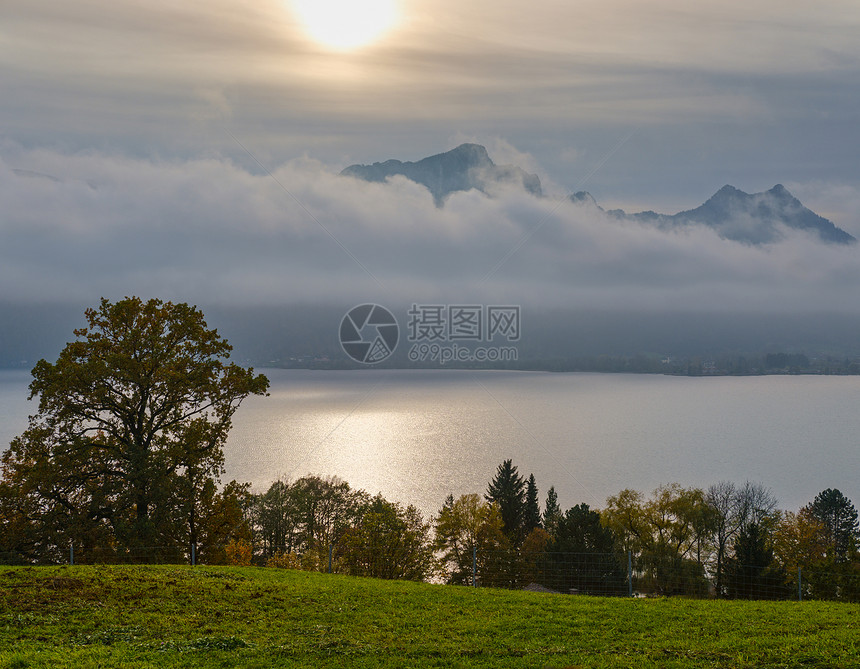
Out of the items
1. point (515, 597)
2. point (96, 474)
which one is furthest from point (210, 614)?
point (96, 474)

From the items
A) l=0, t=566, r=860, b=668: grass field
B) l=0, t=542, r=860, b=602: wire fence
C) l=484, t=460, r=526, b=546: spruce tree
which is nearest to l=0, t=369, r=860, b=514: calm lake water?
l=484, t=460, r=526, b=546: spruce tree

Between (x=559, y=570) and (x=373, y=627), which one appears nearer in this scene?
(x=373, y=627)

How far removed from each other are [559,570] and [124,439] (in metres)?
21.2

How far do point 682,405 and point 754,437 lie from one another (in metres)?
51.5

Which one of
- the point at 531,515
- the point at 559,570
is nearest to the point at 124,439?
the point at 559,570

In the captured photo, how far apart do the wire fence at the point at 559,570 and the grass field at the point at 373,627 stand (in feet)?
20.3

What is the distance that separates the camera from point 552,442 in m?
112

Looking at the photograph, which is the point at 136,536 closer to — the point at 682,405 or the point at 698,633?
the point at 698,633

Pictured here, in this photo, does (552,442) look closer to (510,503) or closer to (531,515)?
(531,515)

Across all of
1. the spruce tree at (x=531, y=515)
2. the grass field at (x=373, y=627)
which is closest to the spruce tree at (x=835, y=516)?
the spruce tree at (x=531, y=515)

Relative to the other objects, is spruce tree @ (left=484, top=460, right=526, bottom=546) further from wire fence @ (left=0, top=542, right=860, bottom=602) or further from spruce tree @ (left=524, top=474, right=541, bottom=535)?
wire fence @ (left=0, top=542, right=860, bottom=602)

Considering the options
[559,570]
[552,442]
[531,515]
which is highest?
[552,442]

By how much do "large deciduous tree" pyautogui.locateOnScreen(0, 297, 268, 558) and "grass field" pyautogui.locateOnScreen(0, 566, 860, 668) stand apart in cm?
712

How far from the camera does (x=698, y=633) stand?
34.0 ft
